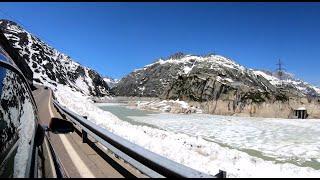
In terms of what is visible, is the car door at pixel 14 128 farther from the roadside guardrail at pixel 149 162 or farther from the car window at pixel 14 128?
the roadside guardrail at pixel 149 162

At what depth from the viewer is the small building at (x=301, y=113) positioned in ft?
235

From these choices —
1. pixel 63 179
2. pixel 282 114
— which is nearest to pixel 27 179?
pixel 63 179

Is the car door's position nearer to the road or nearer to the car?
the car

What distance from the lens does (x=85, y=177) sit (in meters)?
7.75

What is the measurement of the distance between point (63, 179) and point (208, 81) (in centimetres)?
10444

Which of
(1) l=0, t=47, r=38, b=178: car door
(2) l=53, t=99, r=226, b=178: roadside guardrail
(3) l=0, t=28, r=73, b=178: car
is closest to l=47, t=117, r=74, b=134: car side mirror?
(3) l=0, t=28, r=73, b=178: car

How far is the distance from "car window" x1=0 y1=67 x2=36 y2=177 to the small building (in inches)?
2797

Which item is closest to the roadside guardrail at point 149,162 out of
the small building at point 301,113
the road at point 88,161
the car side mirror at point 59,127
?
the road at point 88,161

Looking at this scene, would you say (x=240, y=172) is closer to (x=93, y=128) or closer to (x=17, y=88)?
(x=93, y=128)

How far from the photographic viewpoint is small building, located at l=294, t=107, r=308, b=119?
7162 centimetres

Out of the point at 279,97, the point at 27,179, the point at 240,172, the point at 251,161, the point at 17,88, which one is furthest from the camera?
the point at 279,97

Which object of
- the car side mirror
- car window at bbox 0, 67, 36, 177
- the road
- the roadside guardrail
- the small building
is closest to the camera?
car window at bbox 0, 67, 36, 177

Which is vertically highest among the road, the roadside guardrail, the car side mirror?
the car side mirror

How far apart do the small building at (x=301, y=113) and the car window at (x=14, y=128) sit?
71040 millimetres
